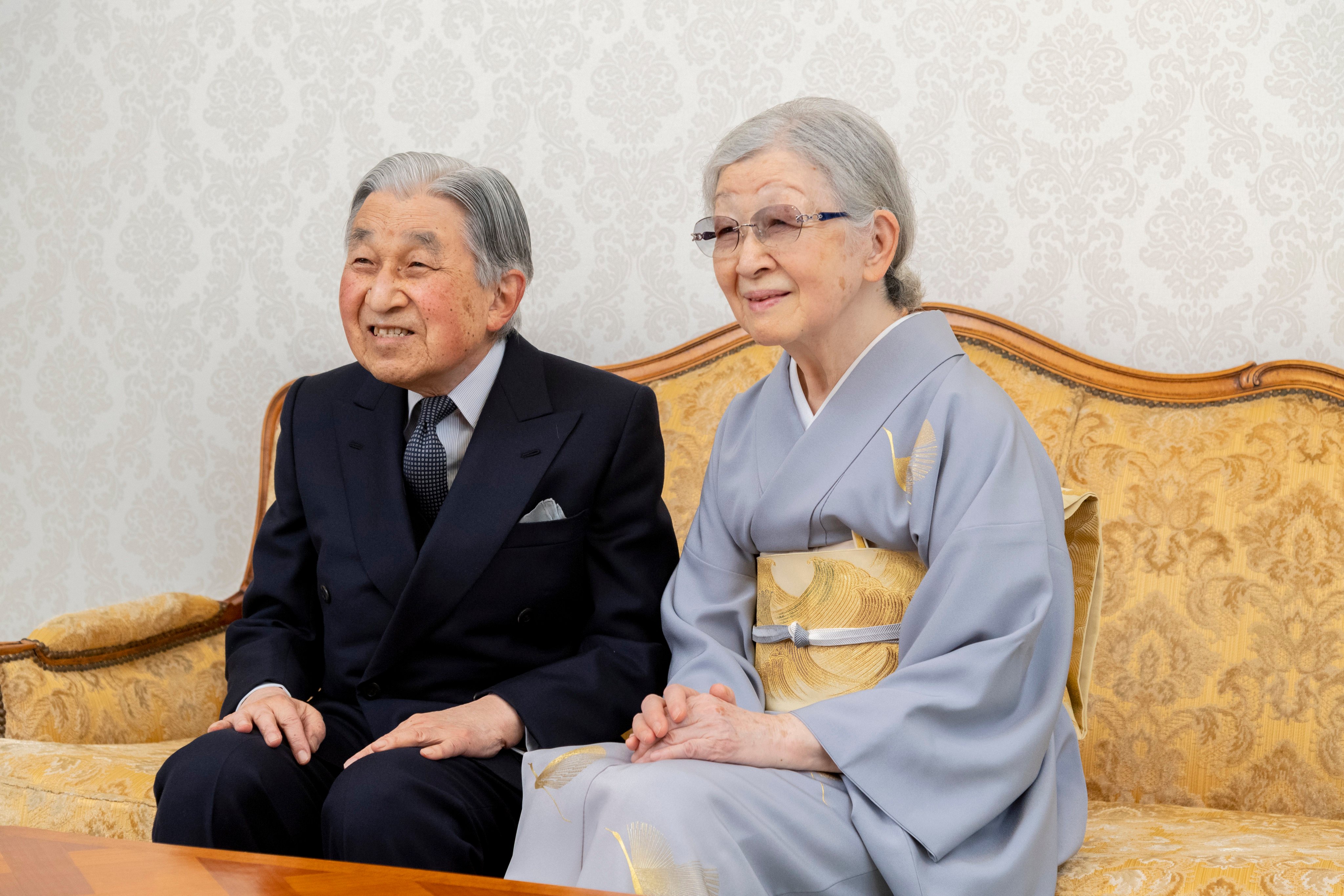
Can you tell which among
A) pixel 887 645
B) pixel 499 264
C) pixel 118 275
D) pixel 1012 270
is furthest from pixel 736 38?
pixel 118 275

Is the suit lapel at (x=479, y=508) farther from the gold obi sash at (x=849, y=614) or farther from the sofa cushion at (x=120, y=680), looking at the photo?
the sofa cushion at (x=120, y=680)

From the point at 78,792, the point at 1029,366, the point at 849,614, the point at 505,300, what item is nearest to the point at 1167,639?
the point at 1029,366

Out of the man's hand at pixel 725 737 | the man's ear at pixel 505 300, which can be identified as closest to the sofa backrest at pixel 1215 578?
the man's hand at pixel 725 737

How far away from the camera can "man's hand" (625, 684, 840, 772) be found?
1337 millimetres

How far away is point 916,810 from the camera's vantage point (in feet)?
4.27

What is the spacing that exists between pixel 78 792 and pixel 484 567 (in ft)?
2.59

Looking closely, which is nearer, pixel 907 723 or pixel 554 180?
pixel 907 723

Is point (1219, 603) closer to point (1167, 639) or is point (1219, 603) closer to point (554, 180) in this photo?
point (1167, 639)

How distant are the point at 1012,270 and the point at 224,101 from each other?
2023mm

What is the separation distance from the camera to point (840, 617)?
152 centimetres

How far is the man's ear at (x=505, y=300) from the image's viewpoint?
1.73m

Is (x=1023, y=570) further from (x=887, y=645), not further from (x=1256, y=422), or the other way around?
(x=1256, y=422)

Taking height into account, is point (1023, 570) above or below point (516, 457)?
below

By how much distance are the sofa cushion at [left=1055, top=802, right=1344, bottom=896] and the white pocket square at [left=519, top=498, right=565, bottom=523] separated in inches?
33.3
